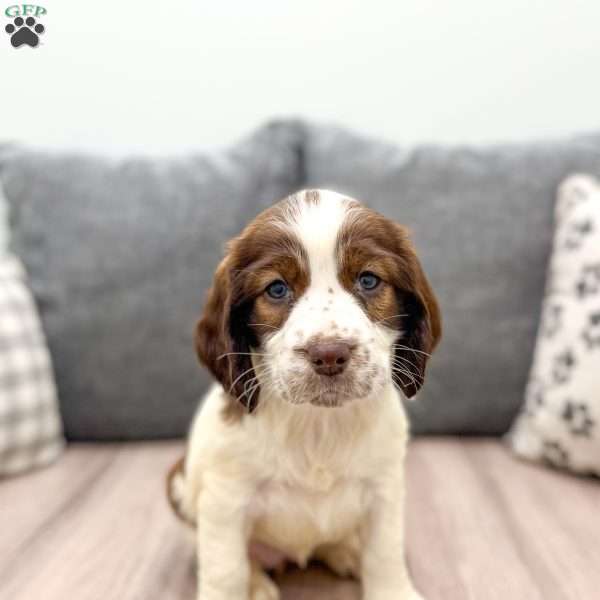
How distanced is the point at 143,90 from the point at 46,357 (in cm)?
109

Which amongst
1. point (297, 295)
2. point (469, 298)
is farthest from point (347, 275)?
point (469, 298)

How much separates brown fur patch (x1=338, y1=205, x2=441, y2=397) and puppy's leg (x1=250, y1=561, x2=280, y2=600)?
56 centimetres

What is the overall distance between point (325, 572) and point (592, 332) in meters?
1.11

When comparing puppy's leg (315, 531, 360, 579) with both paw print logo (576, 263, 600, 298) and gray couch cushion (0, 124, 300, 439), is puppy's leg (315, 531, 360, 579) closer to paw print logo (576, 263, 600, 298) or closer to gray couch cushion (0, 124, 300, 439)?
gray couch cushion (0, 124, 300, 439)

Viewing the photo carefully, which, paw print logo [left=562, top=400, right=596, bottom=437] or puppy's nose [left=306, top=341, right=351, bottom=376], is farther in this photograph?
paw print logo [left=562, top=400, right=596, bottom=437]

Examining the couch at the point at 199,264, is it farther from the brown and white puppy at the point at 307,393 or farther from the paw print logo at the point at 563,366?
the brown and white puppy at the point at 307,393

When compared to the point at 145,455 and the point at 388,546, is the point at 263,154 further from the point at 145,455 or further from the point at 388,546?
the point at 388,546

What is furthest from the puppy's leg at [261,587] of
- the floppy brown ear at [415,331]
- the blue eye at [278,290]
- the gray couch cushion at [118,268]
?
the gray couch cushion at [118,268]

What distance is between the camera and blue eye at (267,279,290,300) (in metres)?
1.34

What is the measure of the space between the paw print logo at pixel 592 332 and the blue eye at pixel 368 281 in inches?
42.6

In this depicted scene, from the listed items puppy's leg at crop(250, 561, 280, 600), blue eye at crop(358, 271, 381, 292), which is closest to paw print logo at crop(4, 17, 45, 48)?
blue eye at crop(358, 271, 381, 292)

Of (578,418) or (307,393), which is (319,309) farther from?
(578,418)

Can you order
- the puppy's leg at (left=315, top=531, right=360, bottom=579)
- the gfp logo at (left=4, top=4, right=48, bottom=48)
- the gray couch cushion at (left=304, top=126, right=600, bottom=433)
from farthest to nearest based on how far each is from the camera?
1. the gray couch cushion at (left=304, top=126, right=600, bottom=433)
2. the gfp logo at (left=4, top=4, right=48, bottom=48)
3. the puppy's leg at (left=315, top=531, right=360, bottom=579)

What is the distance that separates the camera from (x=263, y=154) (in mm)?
2568
